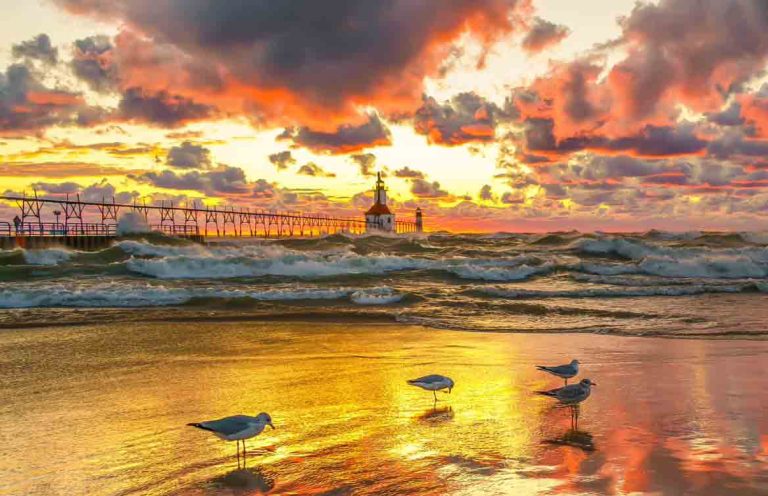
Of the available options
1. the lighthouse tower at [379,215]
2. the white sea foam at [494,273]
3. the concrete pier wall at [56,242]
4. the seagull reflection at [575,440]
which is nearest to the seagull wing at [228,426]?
the seagull reflection at [575,440]

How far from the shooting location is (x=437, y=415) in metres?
Result: 6.36

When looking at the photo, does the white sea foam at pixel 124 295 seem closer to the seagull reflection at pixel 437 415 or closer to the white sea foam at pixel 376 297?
the white sea foam at pixel 376 297

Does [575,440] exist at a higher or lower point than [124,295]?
higher

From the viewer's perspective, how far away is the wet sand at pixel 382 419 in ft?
15.2

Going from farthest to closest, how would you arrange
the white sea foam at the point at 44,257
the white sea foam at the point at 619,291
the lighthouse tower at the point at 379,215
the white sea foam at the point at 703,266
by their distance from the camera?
the lighthouse tower at the point at 379,215 < the white sea foam at the point at 44,257 < the white sea foam at the point at 703,266 < the white sea foam at the point at 619,291

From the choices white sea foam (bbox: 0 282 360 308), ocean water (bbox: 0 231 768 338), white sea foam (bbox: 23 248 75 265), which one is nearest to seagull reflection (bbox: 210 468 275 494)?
ocean water (bbox: 0 231 768 338)

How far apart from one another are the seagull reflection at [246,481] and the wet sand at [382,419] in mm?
20

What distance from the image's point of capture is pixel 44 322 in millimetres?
13875

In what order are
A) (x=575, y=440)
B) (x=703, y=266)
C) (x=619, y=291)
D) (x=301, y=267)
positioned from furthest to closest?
(x=703, y=266), (x=301, y=267), (x=619, y=291), (x=575, y=440)

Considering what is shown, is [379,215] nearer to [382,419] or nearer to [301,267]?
[301,267]

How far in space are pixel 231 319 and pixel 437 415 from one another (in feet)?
29.7

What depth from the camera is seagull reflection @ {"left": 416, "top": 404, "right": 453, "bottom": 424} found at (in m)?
6.18

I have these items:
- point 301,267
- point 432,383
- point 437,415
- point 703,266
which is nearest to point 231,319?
point 432,383

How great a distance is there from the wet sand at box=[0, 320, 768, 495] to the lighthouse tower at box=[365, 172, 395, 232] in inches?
3967
